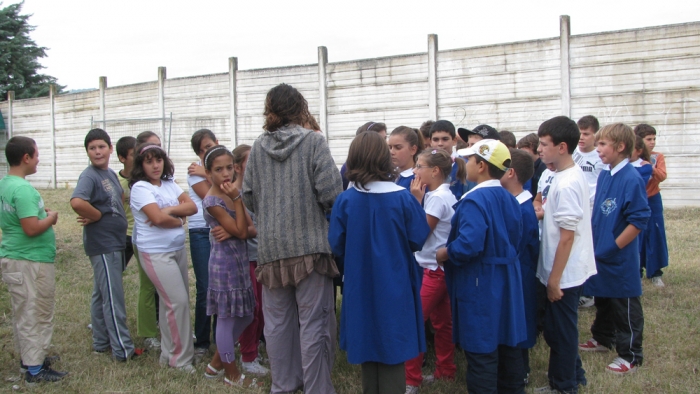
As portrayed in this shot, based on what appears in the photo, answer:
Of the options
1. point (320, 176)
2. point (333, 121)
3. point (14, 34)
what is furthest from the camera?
point (14, 34)

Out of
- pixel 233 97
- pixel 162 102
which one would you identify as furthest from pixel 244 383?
pixel 162 102

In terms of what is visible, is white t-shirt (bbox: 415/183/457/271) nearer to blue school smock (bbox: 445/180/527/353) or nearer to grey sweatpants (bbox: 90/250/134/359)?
blue school smock (bbox: 445/180/527/353)

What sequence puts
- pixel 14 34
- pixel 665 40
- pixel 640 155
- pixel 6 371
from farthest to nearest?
1. pixel 14 34
2. pixel 665 40
3. pixel 640 155
4. pixel 6 371

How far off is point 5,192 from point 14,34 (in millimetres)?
32768

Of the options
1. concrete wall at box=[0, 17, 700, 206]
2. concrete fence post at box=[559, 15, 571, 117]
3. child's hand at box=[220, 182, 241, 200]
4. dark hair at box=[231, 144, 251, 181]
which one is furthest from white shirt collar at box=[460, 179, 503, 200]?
concrete wall at box=[0, 17, 700, 206]

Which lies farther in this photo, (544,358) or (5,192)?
(544,358)

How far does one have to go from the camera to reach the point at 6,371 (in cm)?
418

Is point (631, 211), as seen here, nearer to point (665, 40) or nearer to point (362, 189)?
point (362, 189)

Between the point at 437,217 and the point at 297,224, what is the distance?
95cm

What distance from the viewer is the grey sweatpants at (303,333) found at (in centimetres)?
341

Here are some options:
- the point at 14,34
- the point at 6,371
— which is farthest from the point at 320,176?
the point at 14,34

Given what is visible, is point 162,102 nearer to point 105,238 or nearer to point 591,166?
point 105,238

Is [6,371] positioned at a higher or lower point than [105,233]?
lower

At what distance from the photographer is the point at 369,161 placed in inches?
120
